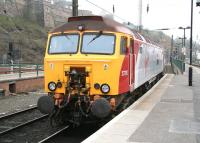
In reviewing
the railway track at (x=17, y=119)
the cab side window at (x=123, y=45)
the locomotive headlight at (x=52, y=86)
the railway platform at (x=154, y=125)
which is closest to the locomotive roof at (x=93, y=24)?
the cab side window at (x=123, y=45)

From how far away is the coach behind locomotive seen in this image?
1228 centimetres

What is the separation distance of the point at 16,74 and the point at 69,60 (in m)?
19.5

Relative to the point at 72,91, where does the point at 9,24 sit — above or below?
above

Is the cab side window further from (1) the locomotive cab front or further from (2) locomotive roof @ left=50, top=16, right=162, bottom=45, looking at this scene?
(2) locomotive roof @ left=50, top=16, right=162, bottom=45

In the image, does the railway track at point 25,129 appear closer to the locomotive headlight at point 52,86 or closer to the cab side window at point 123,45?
the locomotive headlight at point 52,86

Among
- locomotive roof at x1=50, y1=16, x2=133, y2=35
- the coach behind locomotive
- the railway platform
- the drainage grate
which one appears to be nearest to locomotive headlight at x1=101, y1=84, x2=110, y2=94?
the coach behind locomotive

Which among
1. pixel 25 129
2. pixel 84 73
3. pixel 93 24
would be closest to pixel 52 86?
pixel 84 73

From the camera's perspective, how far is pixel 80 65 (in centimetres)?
1246

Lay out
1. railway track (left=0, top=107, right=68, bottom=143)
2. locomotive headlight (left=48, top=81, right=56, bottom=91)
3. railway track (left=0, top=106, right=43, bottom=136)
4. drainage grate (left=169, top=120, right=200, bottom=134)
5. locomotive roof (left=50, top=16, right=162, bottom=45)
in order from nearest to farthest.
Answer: drainage grate (left=169, top=120, right=200, bottom=134), railway track (left=0, top=107, right=68, bottom=143), locomotive headlight (left=48, top=81, right=56, bottom=91), locomotive roof (left=50, top=16, right=162, bottom=45), railway track (left=0, top=106, right=43, bottom=136)

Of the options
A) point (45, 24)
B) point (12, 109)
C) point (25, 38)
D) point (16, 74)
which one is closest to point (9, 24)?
point (25, 38)

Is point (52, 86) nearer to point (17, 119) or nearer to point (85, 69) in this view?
point (85, 69)

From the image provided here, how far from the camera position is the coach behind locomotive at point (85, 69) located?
40.3 feet

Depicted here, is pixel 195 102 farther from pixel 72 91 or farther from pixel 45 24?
pixel 45 24

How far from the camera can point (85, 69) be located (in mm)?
12406
